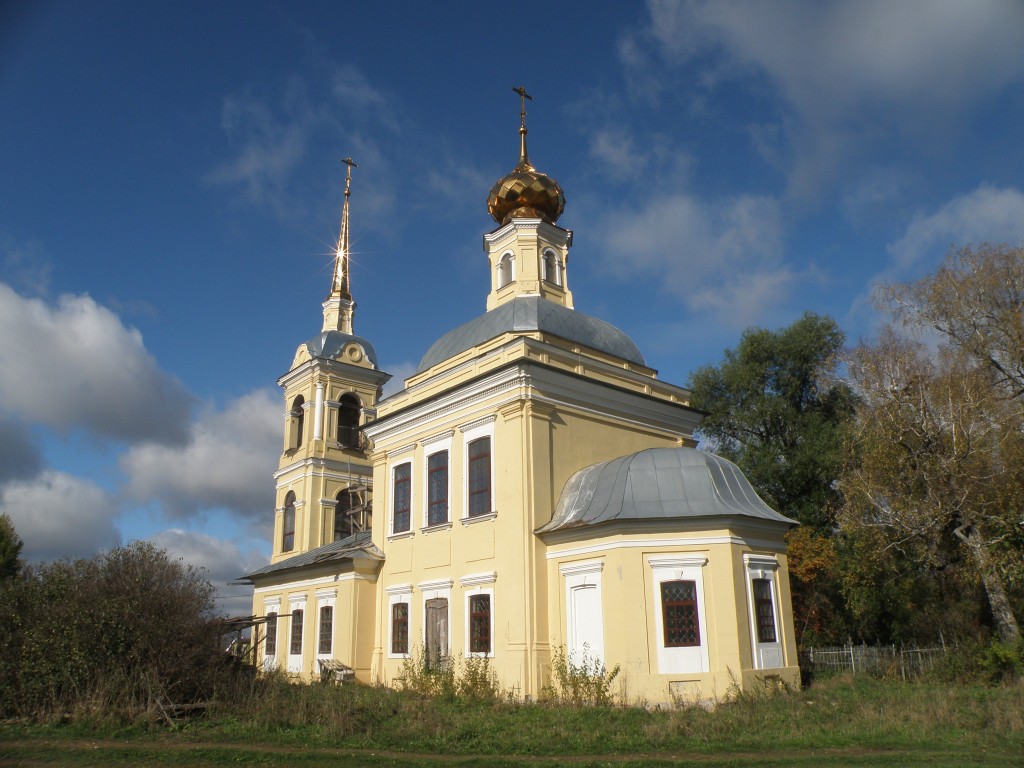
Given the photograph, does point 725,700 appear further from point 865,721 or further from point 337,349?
point 337,349

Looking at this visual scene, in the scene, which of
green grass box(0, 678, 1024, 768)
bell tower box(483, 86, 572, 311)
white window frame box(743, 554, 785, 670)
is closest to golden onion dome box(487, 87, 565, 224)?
bell tower box(483, 86, 572, 311)

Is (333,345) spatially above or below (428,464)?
above

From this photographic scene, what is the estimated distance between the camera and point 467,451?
19.6m

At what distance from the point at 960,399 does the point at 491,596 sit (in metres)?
12.0

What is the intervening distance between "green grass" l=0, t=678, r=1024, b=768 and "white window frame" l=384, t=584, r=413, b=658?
16.6 ft

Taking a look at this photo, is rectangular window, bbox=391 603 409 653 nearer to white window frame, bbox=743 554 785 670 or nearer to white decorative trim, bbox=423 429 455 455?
white decorative trim, bbox=423 429 455 455

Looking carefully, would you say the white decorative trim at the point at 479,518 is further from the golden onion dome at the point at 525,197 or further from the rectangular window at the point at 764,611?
the golden onion dome at the point at 525,197

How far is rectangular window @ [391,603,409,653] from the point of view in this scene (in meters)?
20.1

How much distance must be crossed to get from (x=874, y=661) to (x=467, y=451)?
1156 centimetres

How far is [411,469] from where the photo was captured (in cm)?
2122

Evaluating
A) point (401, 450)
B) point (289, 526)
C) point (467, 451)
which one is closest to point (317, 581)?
point (401, 450)

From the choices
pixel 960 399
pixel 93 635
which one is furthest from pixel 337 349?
pixel 960 399

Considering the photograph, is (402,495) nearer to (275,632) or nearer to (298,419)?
(275,632)

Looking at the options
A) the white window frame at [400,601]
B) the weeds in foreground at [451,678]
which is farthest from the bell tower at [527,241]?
the weeds in foreground at [451,678]
